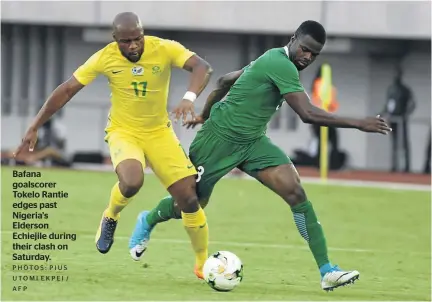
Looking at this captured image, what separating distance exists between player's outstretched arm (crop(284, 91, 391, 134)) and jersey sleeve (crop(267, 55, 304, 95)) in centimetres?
→ 6

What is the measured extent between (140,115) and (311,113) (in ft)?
6.10

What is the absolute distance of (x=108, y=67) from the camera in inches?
474

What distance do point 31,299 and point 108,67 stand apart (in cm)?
267

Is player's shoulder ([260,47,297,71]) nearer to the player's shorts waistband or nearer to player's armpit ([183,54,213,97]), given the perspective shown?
player's armpit ([183,54,213,97])

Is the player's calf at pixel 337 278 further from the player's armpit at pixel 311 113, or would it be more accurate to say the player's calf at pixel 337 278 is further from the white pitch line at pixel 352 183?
the white pitch line at pixel 352 183

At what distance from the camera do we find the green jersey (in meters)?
11.8

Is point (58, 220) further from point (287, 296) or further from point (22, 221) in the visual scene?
point (287, 296)

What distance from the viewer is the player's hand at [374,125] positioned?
10.8 m

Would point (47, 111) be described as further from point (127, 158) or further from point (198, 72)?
point (198, 72)

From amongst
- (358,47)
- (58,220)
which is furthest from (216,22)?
(58,220)

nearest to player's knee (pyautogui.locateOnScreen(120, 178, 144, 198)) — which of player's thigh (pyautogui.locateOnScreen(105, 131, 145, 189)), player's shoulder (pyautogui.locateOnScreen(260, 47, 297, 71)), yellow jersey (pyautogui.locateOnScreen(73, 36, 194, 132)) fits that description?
player's thigh (pyautogui.locateOnScreen(105, 131, 145, 189))

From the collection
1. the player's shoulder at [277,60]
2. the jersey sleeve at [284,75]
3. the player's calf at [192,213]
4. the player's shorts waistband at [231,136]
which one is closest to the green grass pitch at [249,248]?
the player's calf at [192,213]

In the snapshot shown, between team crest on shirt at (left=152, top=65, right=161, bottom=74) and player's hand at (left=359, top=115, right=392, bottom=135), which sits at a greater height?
team crest on shirt at (left=152, top=65, right=161, bottom=74)

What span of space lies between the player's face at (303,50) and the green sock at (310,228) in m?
1.36
